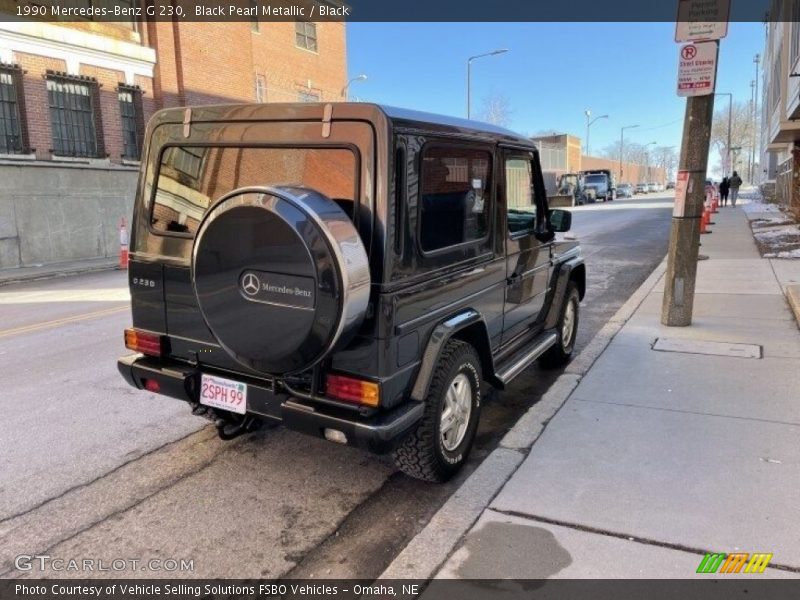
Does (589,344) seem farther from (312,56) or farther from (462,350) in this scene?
(312,56)

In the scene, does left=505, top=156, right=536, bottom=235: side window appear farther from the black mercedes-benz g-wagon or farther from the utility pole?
the utility pole

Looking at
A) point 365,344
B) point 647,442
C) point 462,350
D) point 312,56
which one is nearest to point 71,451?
point 365,344

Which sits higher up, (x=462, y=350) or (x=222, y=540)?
(x=462, y=350)

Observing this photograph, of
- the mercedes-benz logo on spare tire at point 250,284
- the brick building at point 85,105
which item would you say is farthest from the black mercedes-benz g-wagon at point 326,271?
the brick building at point 85,105

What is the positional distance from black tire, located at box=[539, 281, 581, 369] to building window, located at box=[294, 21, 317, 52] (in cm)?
2584

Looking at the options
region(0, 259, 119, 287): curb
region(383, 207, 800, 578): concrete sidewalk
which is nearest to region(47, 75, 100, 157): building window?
region(0, 259, 119, 287): curb

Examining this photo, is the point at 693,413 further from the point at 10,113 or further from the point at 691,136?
the point at 10,113

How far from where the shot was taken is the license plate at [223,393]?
3.36m

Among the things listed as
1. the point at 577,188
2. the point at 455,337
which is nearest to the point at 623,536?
the point at 455,337

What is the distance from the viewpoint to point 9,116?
15.5 meters

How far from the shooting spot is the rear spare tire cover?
274cm

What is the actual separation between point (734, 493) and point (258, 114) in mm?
3173

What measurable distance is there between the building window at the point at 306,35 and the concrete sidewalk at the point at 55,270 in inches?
635

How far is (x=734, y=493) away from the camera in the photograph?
3.25 metres
